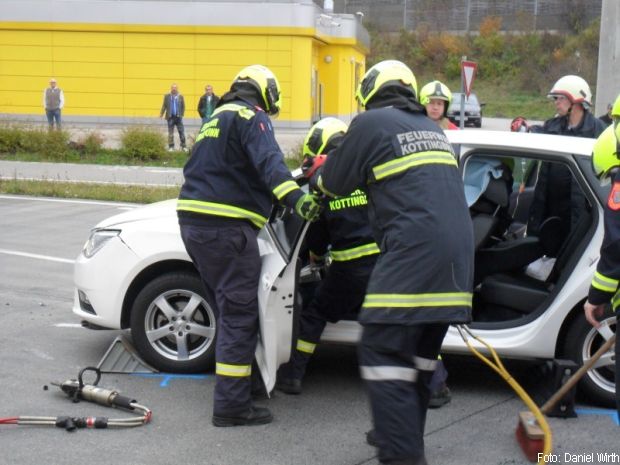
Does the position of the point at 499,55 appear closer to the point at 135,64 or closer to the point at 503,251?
the point at 135,64

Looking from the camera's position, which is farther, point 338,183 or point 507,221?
point 507,221

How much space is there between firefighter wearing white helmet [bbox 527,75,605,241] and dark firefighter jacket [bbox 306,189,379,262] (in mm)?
1409

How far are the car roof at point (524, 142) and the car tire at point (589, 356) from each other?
0.97m

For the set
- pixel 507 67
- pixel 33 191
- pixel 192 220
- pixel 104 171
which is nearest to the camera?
pixel 192 220

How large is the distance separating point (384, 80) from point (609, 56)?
985 cm

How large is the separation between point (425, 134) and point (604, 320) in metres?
1.87

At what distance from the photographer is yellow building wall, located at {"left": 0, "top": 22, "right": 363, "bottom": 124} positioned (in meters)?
34.1

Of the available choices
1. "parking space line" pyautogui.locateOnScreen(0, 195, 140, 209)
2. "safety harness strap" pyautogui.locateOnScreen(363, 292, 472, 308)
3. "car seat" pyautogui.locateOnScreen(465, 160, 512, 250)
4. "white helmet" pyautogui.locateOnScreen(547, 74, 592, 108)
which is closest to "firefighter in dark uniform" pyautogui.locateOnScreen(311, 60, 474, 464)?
"safety harness strap" pyautogui.locateOnScreen(363, 292, 472, 308)

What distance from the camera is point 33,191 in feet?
52.1

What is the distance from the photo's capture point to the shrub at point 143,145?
72.6ft

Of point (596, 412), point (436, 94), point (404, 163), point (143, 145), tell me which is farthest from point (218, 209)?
point (143, 145)

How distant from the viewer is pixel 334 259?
17.4 feet

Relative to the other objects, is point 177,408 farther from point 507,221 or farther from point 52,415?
point 507,221

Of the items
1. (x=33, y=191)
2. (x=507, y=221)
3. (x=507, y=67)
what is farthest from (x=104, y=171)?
(x=507, y=67)
